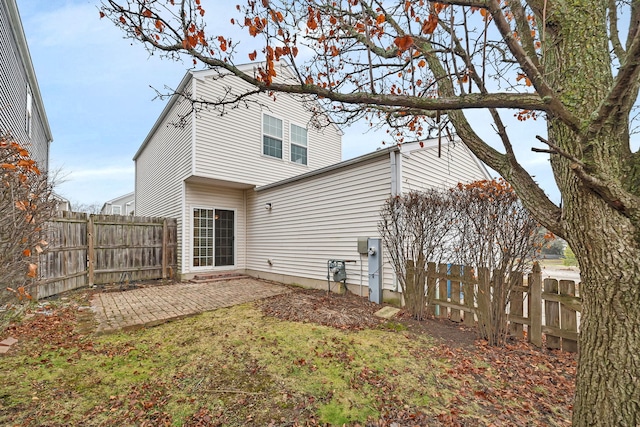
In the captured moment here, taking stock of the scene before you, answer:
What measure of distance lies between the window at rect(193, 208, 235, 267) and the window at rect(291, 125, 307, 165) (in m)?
3.44

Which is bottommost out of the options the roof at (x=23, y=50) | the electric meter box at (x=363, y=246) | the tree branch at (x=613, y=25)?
the electric meter box at (x=363, y=246)

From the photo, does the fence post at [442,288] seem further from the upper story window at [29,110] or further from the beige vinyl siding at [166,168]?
the upper story window at [29,110]

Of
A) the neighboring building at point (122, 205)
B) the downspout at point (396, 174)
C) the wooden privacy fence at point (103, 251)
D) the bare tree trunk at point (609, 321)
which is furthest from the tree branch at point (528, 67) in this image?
the neighboring building at point (122, 205)

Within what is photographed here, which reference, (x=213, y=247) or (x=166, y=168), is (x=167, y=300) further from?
(x=166, y=168)

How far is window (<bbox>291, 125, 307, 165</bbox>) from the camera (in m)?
11.7

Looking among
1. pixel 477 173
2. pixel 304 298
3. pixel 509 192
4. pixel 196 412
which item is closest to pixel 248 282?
pixel 304 298

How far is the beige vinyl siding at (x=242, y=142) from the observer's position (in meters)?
9.14

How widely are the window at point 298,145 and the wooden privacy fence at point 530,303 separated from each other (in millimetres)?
8111

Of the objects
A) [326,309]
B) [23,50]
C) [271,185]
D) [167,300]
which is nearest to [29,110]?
[23,50]

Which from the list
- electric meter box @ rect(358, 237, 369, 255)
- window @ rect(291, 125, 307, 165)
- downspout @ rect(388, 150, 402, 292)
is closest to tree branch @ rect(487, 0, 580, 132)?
downspout @ rect(388, 150, 402, 292)

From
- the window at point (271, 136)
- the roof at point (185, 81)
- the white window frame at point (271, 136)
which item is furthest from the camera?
the window at point (271, 136)

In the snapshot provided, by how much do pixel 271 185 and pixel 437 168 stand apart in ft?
16.7

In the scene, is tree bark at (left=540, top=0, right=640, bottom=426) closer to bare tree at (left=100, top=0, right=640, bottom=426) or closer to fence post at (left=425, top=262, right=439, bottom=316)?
bare tree at (left=100, top=0, right=640, bottom=426)

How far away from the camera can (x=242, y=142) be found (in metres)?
10.1
